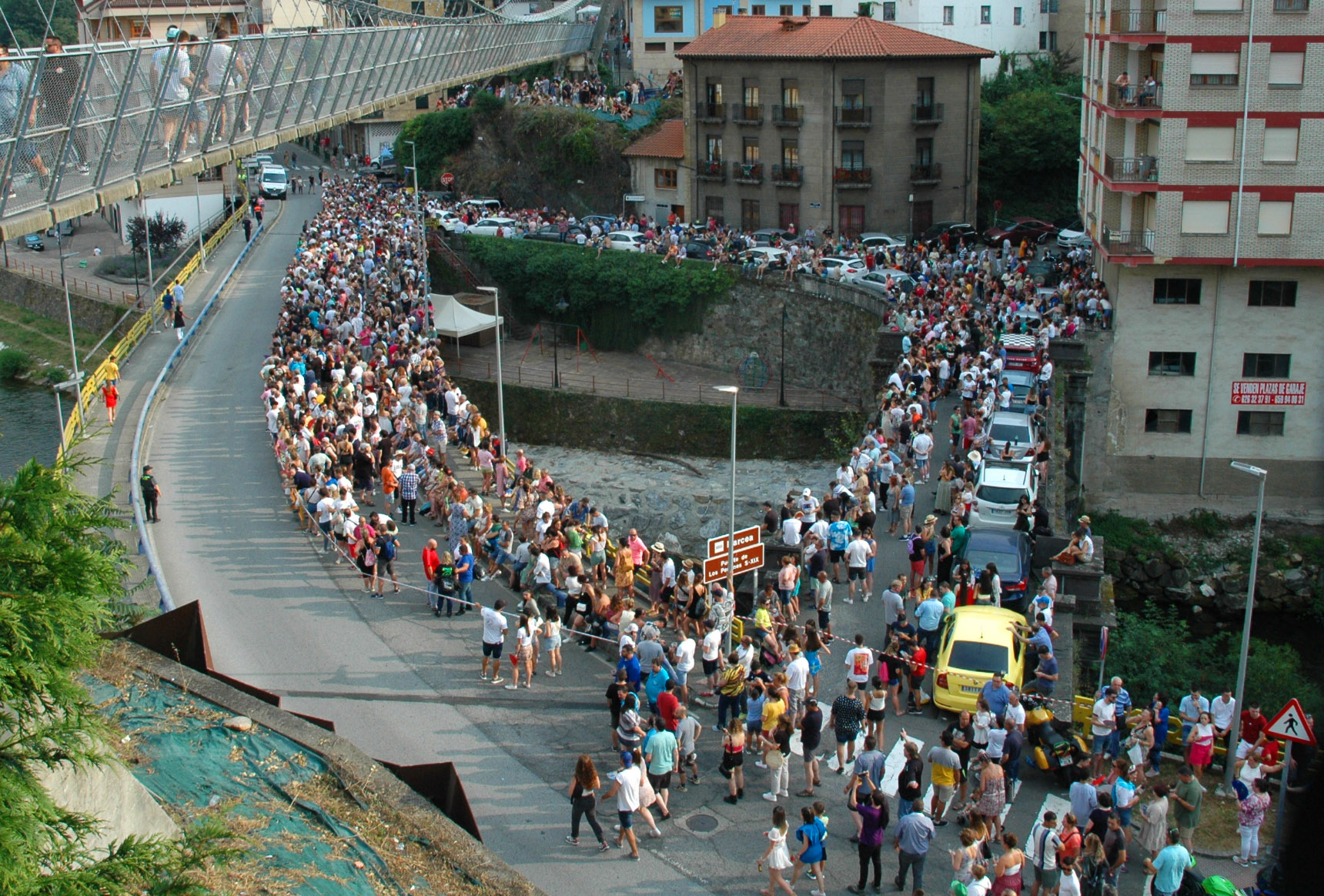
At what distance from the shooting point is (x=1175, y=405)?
125 feet

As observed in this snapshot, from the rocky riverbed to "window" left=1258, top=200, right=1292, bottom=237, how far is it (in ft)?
44.0

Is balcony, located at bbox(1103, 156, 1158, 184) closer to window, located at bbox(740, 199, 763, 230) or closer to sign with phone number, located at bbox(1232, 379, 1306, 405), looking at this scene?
sign with phone number, located at bbox(1232, 379, 1306, 405)

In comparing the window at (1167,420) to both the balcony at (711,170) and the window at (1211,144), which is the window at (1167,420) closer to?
the window at (1211,144)

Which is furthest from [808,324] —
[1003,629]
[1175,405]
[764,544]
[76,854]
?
[76,854]

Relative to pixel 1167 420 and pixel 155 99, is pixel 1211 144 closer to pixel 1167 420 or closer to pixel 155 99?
pixel 1167 420

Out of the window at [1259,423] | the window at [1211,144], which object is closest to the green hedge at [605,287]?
the window at [1211,144]

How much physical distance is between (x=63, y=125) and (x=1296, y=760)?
1967cm

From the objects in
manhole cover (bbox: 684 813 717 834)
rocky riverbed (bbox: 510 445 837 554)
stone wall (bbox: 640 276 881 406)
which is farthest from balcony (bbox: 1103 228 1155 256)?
manhole cover (bbox: 684 813 717 834)

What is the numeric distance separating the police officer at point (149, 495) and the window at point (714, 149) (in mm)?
38433

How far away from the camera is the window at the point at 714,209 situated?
195ft

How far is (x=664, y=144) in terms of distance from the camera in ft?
206

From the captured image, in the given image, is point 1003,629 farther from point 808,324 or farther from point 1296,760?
point 808,324

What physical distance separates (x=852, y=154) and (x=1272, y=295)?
22.2 metres

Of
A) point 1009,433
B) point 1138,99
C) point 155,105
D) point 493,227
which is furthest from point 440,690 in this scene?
point 493,227
